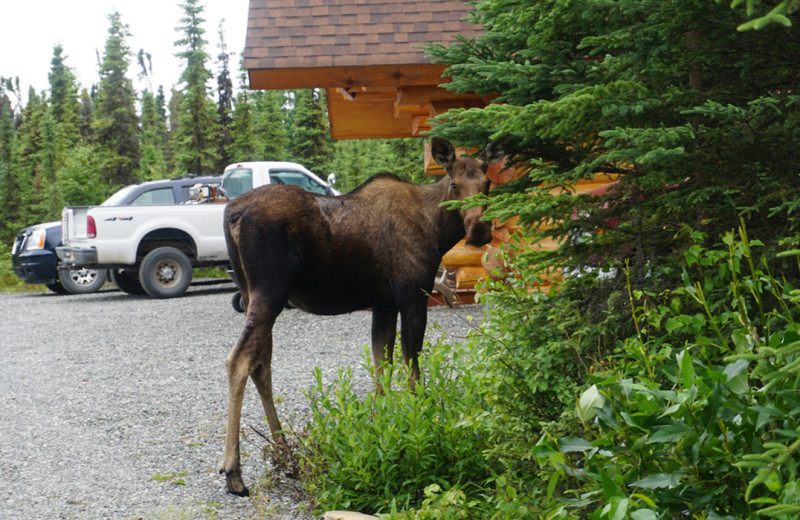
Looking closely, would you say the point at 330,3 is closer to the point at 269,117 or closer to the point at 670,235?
the point at 670,235

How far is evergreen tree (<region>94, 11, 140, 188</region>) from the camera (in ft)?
147

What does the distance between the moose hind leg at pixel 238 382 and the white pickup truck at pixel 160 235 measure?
10.8 m

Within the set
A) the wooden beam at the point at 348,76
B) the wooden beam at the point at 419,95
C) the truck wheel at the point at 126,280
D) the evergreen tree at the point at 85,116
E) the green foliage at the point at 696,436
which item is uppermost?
the evergreen tree at the point at 85,116

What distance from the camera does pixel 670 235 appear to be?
3551 millimetres

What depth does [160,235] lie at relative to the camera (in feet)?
51.9

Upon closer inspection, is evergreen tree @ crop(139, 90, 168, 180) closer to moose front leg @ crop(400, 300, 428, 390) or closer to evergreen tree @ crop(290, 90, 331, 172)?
evergreen tree @ crop(290, 90, 331, 172)

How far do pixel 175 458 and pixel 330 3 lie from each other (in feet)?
Answer: 21.8

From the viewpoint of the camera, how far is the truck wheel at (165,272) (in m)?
15.6

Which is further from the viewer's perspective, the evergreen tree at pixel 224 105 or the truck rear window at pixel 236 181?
the evergreen tree at pixel 224 105

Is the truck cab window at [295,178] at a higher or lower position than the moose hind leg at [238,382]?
higher

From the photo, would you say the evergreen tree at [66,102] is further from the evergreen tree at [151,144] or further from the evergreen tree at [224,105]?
the evergreen tree at [224,105]

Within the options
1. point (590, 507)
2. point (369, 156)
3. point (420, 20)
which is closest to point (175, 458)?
point (590, 507)

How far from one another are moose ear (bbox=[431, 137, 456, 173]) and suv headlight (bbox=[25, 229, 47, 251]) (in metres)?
15.3

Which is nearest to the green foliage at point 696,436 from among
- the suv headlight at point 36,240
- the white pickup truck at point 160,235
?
the white pickup truck at point 160,235
